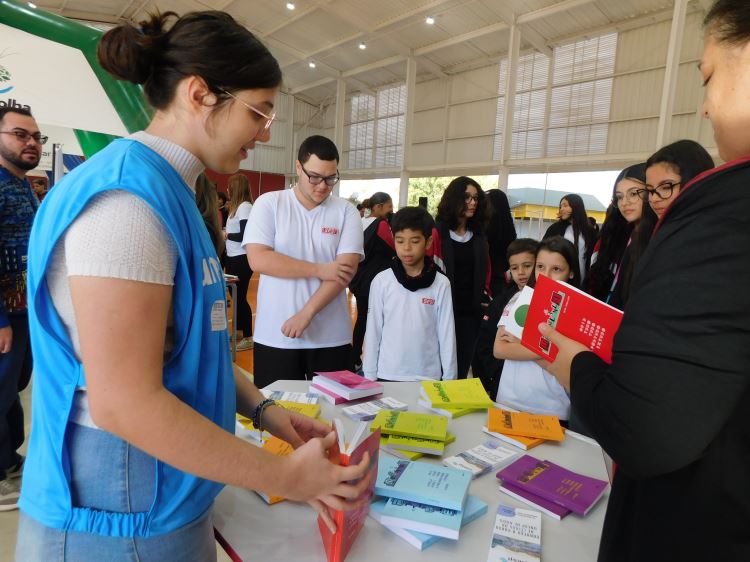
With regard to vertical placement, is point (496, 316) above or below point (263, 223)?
below

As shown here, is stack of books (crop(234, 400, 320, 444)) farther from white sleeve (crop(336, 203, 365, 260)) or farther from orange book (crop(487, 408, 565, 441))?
white sleeve (crop(336, 203, 365, 260))

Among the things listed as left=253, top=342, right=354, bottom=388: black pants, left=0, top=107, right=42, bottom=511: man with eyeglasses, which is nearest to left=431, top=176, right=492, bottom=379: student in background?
left=253, top=342, right=354, bottom=388: black pants

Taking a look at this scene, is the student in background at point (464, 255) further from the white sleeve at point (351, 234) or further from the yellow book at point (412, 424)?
the yellow book at point (412, 424)

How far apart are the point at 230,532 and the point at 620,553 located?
0.70 m

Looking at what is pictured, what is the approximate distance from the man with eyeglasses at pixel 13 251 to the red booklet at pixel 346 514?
1.92 meters

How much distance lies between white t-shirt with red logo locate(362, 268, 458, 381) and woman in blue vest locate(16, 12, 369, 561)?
1519 mm

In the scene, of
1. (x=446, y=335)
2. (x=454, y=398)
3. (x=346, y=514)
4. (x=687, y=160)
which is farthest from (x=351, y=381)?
(x=687, y=160)

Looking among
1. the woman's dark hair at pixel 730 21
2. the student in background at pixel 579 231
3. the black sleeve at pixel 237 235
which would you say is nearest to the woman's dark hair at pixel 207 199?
the woman's dark hair at pixel 730 21

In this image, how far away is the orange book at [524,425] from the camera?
4.62 feet

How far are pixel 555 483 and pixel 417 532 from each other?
1.30 ft

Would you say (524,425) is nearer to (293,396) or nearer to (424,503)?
(424,503)

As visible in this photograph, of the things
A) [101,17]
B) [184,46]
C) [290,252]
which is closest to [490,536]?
[184,46]

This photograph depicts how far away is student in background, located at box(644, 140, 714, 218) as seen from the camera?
72.3 inches

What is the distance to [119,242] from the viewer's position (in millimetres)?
577
